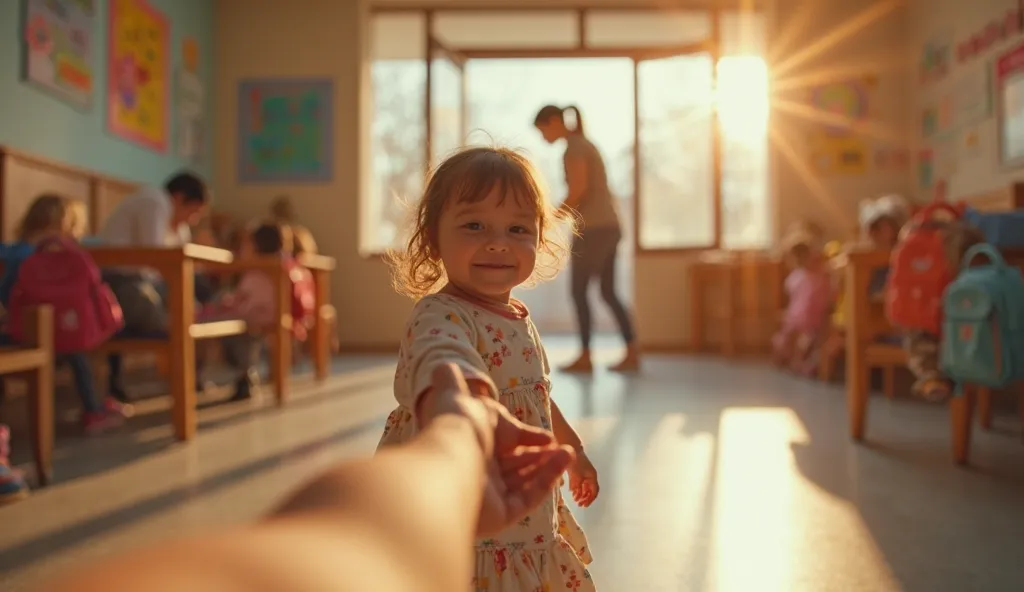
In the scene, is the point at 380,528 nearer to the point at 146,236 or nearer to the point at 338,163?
the point at 146,236

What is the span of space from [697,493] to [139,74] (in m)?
4.21

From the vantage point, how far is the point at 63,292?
2.19 metres

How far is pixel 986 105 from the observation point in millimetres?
4547

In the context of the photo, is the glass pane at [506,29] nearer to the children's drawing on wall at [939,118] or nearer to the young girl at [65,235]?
the children's drawing on wall at [939,118]

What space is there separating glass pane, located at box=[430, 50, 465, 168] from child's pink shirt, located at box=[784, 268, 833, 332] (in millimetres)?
2704

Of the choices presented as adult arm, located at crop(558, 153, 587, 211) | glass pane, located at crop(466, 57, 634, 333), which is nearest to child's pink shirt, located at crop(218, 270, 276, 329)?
adult arm, located at crop(558, 153, 587, 211)

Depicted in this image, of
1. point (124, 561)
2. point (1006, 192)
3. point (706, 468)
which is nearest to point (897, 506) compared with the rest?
point (706, 468)

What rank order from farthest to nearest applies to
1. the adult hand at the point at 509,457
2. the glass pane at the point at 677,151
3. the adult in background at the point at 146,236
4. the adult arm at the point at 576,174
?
the glass pane at the point at 677,151 < the adult arm at the point at 576,174 < the adult in background at the point at 146,236 < the adult hand at the point at 509,457

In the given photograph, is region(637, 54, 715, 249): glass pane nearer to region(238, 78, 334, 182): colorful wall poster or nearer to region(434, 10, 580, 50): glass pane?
region(434, 10, 580, 50): glass pane

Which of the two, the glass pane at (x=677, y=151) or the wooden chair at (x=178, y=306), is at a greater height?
the glass pane at (x=677, y=151)

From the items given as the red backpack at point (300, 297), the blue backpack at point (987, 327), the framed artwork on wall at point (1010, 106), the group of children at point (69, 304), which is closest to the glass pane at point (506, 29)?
the framed artwork on wall at point (1010, 106)

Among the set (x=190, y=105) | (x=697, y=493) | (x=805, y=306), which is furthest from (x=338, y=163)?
(x=697, y=493)

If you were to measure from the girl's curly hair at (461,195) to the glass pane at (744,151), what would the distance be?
5.19 metres

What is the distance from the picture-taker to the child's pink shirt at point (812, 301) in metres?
4.20
